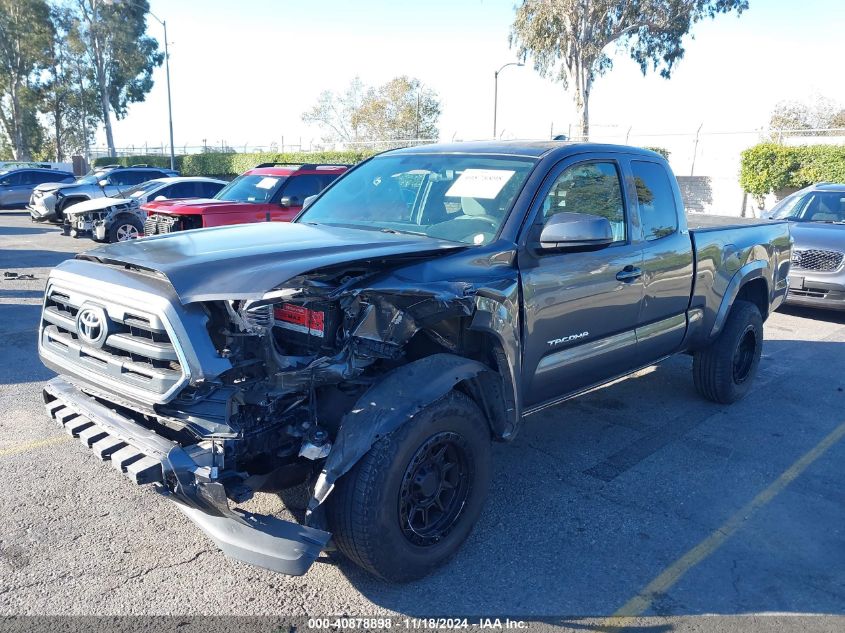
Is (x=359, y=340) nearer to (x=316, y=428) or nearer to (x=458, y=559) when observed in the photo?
(x=316, y=428)

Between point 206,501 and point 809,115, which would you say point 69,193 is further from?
point 809,115

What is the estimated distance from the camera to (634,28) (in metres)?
33.6

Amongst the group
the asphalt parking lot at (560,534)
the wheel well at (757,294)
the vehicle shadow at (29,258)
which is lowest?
the asphalt parking lot at (560,534)

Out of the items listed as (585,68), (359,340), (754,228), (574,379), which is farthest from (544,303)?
(585,68)

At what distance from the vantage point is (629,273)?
4.34 meters

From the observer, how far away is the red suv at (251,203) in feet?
32.4

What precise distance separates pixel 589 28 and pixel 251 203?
27.6 m

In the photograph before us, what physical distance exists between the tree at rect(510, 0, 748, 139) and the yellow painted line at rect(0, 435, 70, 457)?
30415 millimetres

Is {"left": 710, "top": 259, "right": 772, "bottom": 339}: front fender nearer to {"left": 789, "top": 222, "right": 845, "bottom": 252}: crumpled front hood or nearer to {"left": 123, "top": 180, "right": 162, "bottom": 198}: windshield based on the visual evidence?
{"left": 789, "top": 222, "right": 845, "bottom": 252}: crumpled front hood

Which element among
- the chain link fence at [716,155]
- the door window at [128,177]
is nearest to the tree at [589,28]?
the chain link fence at [716,155]

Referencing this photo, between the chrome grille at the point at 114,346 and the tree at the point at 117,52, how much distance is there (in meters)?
51.8

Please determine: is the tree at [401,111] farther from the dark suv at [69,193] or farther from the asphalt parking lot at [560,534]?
the asphalt parking lot at [560,534]

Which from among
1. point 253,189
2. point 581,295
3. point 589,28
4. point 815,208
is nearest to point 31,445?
point 581,295

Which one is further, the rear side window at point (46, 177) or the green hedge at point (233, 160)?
the green hedge at point (233, 160)
